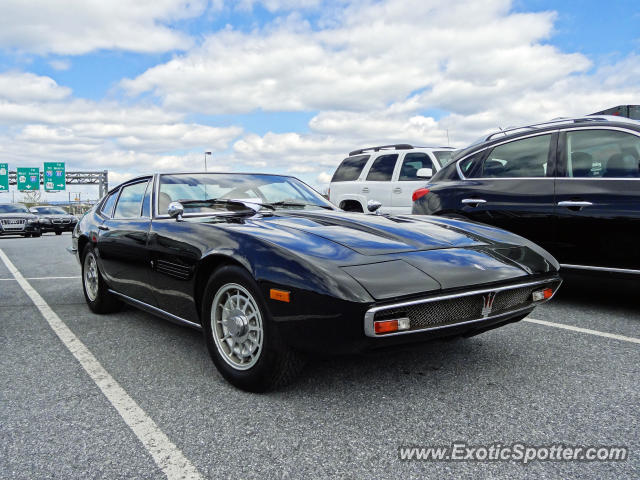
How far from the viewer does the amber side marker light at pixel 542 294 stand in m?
2.85

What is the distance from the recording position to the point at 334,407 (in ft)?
8.26

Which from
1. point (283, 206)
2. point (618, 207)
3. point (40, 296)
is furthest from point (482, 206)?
point (40, 296)

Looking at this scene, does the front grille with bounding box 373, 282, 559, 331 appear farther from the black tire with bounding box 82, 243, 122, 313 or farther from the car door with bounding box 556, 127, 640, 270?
the black tire with bounding box 82, 243, 122, 313

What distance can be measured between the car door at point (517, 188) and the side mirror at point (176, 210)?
2.86m

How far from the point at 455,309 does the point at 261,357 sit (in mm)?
966

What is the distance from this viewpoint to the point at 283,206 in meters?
3.85

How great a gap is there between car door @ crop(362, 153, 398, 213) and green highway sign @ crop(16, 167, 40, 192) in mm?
45156

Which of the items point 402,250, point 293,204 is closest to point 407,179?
point 293,204

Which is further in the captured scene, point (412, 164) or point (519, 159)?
point (412, 164)

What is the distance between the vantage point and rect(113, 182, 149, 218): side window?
407 centimetres

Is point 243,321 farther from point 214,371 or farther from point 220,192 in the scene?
point 220,192

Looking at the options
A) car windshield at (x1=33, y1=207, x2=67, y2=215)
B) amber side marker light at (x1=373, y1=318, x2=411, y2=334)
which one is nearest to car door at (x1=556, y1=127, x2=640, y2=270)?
amber side marker light at (x1=373, y1=318, x2=411, y2=334)

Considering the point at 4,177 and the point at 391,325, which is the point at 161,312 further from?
the point at 4,177

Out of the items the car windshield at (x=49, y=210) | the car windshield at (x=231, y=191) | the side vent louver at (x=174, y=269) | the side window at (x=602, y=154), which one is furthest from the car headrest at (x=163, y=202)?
the car windshield at (x=49, y=210)
